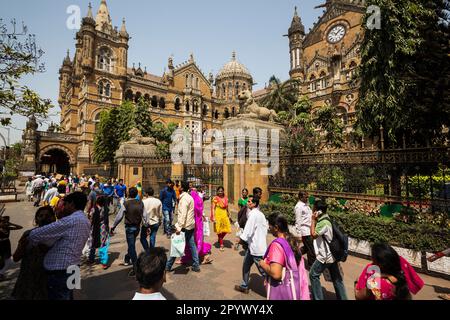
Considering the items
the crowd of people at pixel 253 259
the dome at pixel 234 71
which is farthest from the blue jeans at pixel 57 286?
the dome at pixel 234 71

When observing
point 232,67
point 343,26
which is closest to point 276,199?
point 343,26

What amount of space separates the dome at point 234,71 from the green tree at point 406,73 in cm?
4049

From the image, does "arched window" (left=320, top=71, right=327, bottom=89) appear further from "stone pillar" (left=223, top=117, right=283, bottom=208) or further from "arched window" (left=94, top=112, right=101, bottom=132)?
"arched window" (left=94, top=112, right=101, bottom=132)

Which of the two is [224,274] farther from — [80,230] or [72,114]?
[72,114]

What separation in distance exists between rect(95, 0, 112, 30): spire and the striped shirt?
42.5 meters

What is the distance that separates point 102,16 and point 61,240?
4531 centimetres

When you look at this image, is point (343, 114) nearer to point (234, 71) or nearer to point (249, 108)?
point (249, 108)

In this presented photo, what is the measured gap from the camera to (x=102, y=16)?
36.8 meters

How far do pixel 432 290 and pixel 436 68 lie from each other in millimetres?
5727

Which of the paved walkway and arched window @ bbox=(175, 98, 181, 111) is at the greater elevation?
arched window @ bbox=(175, 98, 181, 111)

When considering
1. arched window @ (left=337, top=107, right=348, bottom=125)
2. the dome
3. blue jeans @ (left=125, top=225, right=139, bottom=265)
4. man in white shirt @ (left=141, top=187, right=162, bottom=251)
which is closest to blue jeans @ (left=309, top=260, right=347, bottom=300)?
man in white shirt @ (left=141, top=187, right=162, bottom=251)

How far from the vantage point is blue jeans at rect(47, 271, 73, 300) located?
8.46ft

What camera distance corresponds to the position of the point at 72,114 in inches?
1340

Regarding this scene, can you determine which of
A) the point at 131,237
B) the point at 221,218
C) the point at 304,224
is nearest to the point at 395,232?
the point at 304,224
